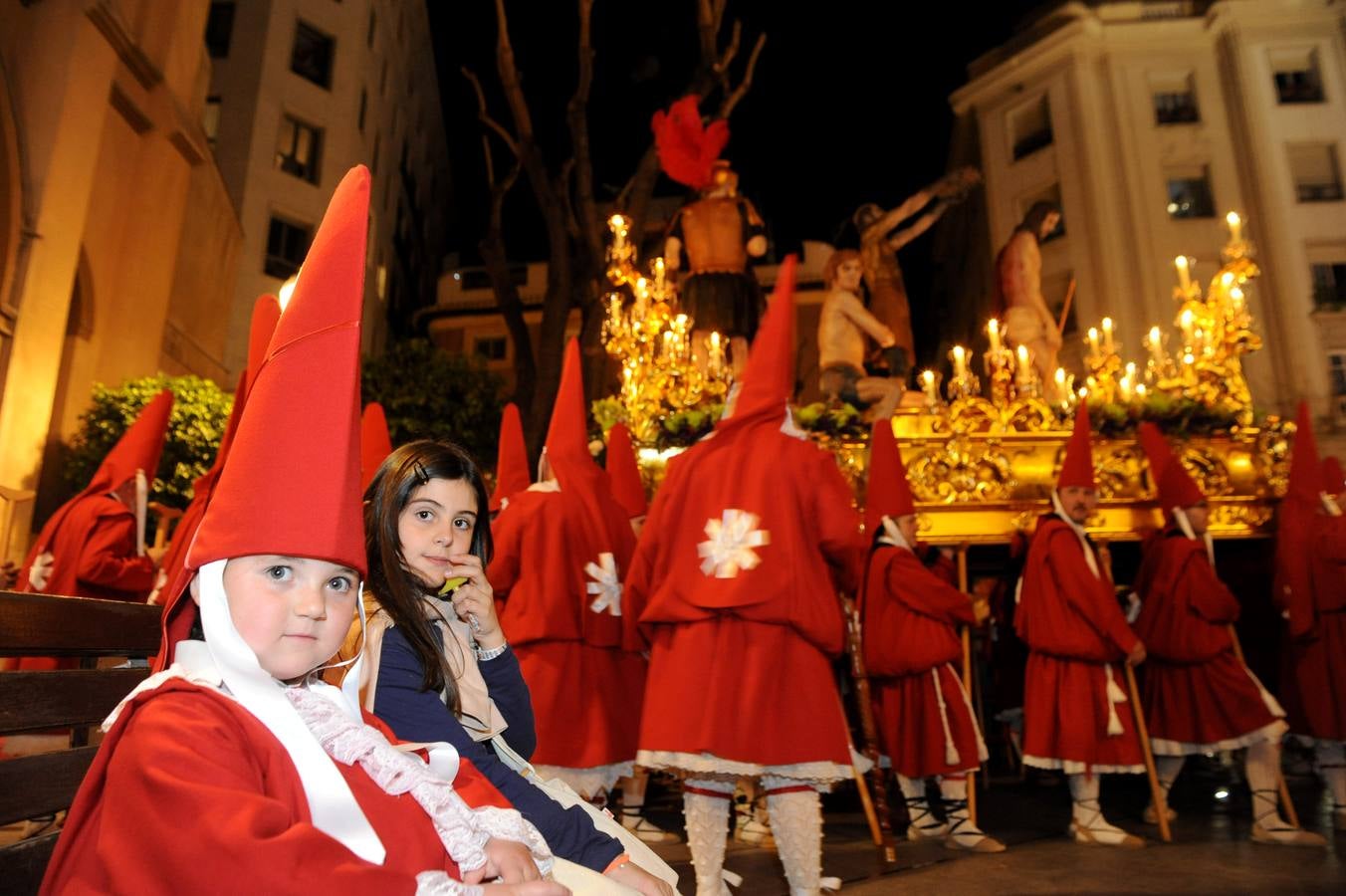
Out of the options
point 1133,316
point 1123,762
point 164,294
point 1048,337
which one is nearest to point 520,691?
point 1123,762

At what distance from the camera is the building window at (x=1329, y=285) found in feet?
54.3

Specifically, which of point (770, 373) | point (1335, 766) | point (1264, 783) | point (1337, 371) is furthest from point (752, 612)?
point (1337, 371)

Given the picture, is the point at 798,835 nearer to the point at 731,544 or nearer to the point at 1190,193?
the point at 731,544

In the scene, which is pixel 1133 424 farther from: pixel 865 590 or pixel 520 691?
pixel 520 691

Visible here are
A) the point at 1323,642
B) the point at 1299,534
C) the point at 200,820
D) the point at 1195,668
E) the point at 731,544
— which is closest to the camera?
the point at 200,820

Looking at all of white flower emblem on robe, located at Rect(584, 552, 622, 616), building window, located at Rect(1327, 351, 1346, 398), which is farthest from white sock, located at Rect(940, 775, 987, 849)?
building window, located at Rect(1327, 351, 1346, 398)

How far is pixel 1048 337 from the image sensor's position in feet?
28.6

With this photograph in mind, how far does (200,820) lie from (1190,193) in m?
22.0

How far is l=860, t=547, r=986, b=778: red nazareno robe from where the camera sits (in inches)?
183

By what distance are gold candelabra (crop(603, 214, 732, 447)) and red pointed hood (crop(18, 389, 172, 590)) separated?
11.6 ft

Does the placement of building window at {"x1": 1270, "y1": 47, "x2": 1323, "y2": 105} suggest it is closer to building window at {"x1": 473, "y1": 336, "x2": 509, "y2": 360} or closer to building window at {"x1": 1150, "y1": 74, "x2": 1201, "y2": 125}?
building window at {"x1": 1150, "y1": 74, "x2": 1201, "y2": 125}

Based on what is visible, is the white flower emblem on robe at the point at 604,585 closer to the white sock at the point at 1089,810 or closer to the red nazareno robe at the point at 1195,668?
the white sock at the point at 1089,810

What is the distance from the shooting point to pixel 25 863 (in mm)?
1578

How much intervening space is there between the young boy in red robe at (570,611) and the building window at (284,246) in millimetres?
15878
